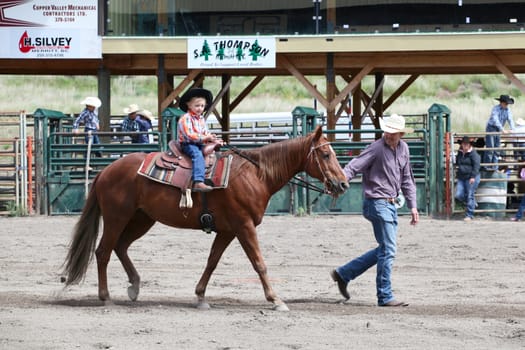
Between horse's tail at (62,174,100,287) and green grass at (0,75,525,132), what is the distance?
35.3m

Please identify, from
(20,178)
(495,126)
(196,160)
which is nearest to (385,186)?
(196,160)

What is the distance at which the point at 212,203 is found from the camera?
10.2 meters

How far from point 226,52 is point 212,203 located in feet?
40.2

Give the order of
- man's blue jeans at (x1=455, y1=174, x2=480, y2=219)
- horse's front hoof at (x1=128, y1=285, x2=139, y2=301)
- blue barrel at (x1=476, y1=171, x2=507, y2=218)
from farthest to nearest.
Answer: blue barrel at (x1=476, y1=171, x2=507, y2=218) → man's blue jeans at (x1=455, y1=174, x2=480, y2=219) → horse's front hoof at (x1=128, y1=285, x2=139, y2=301)

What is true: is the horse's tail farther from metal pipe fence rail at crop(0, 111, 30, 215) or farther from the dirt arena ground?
metal pipe fence rail at crop(0, 111, 30, 215)

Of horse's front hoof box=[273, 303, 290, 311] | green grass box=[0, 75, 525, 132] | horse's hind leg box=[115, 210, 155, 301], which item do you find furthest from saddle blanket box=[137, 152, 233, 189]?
green grass box=[0, 75, 525, 132]

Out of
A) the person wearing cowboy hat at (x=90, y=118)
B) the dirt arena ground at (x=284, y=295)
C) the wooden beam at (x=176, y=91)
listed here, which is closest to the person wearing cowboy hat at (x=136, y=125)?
the person wearing cowboy hat at (x=90, y=118)

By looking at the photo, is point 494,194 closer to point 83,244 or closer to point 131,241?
point 131,241

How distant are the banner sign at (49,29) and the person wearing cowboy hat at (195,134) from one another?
12.3m

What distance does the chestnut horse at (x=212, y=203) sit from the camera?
9.95 meters

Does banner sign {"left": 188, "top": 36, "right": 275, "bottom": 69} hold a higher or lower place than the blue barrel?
higher

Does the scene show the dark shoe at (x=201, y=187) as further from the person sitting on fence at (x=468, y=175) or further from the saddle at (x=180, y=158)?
the person sitting on fence at (x=468, y=175)

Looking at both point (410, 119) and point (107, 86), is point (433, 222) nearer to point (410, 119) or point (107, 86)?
point (107, 86)

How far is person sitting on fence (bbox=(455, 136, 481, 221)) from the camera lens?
18.8 m
